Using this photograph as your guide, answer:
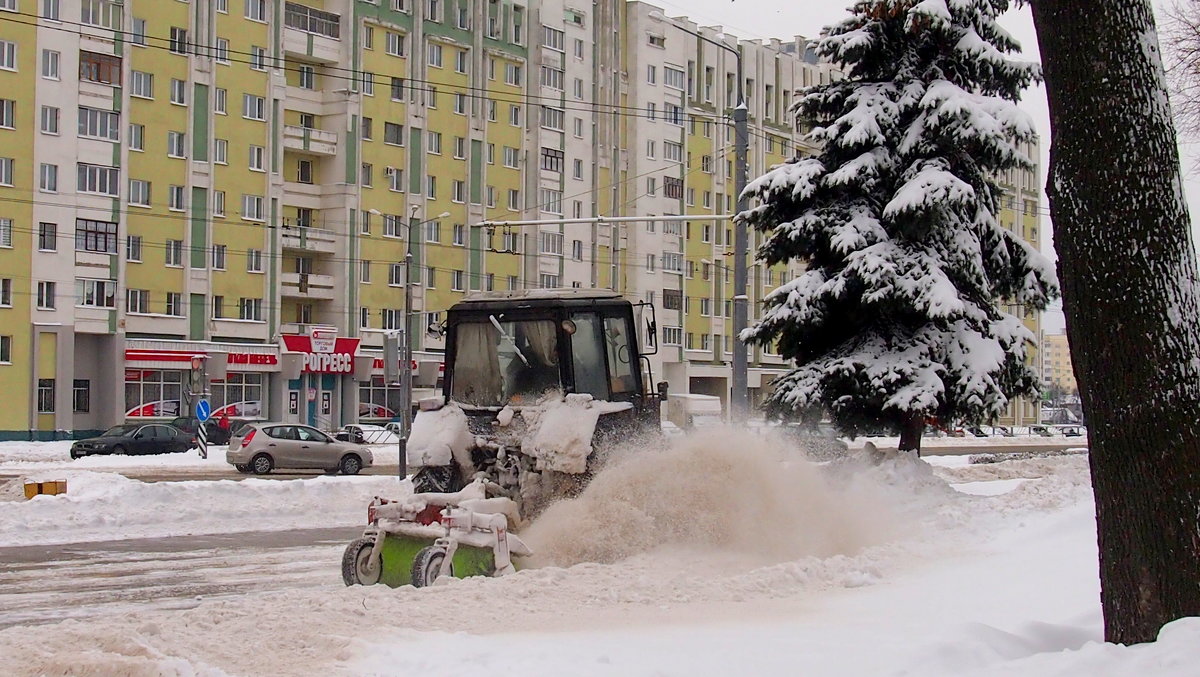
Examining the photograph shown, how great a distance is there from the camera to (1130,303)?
21.9 ft

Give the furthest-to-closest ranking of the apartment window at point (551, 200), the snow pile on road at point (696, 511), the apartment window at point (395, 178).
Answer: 1. the apartment window at point (551, 200)
2. the apartment window at point (395, 178)
3. the snow pile on road at point (696, 511)

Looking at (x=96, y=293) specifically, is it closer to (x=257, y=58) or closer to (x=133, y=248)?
(x=133, y=248)

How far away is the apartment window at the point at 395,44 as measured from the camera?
216 ft

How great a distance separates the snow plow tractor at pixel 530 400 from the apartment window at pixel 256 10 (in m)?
50.1

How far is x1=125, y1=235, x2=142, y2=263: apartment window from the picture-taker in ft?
184

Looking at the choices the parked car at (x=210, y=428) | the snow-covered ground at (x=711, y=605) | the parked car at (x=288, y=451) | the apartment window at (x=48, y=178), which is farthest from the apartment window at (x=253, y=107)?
the snow-covered ground at (x=711, y=605)

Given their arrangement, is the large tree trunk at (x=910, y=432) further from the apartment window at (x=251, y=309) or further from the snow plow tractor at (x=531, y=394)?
the apartment window at (x=251, y=309)

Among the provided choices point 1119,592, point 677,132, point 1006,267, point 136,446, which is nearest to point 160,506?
point 1006,267

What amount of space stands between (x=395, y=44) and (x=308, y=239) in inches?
430

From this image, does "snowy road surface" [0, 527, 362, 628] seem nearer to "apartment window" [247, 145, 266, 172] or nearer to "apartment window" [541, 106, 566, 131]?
"apartment window" [247, 145, 266, 172]

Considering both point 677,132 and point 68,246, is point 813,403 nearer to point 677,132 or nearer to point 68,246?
point 68,246

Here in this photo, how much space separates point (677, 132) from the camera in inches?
3169

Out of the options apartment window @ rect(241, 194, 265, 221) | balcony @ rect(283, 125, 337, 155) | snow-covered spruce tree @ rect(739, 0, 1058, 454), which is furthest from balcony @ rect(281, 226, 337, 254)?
snow-covered spruce tree @ rect(739, 0, 1058, 454)

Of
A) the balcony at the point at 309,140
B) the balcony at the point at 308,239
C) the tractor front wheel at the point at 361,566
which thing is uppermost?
the balcony at the point at 309,140
